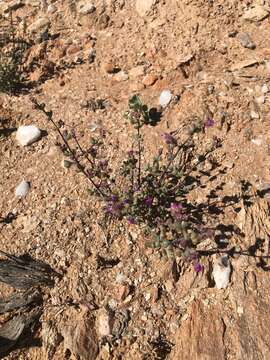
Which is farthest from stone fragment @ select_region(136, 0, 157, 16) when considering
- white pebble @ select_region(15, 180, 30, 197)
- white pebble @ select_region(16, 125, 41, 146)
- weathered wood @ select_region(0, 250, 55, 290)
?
weathered wood @ select_region(0, 250, 55, 290)

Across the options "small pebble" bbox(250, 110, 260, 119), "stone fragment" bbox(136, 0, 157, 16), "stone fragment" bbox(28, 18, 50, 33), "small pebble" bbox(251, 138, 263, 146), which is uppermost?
"stone fragment" bbox(28, 18, 50, 33)

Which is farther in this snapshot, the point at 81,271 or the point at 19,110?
the point at 19,110

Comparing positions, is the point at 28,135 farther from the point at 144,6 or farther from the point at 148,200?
the point at 144,6

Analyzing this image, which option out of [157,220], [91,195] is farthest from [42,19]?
[157,220]

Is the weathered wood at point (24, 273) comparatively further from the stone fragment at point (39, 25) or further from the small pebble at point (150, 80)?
the stone fragment at point (39, 25)

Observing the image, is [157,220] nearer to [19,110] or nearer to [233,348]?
[233,348]

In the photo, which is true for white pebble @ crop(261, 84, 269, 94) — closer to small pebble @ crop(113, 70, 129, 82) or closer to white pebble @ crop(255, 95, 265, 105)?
white pebble @ crop(255, 95, 265, 105)

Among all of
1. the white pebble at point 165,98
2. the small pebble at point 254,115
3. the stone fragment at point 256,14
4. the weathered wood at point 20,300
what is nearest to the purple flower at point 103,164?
the white pebble at point 165,98
